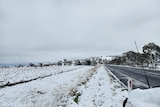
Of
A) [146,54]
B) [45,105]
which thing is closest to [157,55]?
[146,54]

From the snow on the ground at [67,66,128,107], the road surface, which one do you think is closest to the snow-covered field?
the snow on the ground at [67,66,128,107]

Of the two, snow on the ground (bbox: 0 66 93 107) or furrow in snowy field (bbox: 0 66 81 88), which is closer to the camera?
snow on the ground (bbox: 0 66 93 107)

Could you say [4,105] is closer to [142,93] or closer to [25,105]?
[25,105]

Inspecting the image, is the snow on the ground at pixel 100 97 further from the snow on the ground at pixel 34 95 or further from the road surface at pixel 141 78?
the road surface at pixel 141 78

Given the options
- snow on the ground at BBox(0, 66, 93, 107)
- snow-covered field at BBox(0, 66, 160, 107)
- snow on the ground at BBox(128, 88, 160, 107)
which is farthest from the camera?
snow on the ground at BBox(0, 66, 93, 107)

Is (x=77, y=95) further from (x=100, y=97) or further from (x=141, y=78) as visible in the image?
(x=141, y=78)

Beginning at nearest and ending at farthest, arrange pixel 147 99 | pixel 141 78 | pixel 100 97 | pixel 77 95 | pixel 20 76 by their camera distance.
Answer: pixel 147 99, pixel 100 97, pixel 77 95, pixel 141 78, pixel 20 76

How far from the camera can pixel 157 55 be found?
6600cm

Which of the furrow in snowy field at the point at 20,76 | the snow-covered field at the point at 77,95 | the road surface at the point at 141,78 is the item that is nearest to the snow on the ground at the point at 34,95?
the snow-covered field at the point at 77,95

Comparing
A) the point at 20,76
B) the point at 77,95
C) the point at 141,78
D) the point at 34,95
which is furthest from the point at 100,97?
the point at 20,76

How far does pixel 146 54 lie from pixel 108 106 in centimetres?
6253

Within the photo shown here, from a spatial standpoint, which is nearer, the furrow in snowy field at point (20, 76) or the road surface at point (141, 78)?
the road surface at point (141, 78)

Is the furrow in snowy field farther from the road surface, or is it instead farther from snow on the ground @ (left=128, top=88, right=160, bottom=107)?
snow on the ground @ (left=128, top=88, right=160, bottom=107)

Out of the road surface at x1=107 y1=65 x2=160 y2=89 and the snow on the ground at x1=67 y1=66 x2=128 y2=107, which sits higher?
the road surface at x1=107 y1=65 x2=160 y2=89
